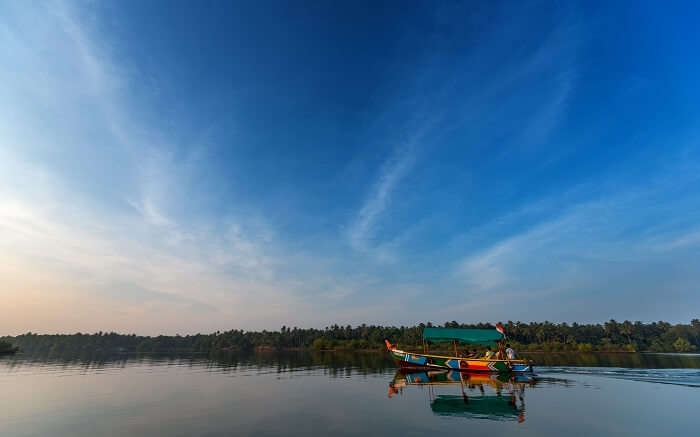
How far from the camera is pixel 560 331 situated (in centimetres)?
10881

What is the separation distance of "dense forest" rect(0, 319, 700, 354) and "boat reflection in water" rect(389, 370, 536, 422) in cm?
7667

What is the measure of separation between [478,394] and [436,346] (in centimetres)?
9193

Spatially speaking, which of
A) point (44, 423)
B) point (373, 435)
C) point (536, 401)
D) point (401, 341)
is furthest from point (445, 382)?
point (401, 341)

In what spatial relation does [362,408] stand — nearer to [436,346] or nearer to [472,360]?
[472,360]

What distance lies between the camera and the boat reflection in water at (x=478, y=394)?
17.1m

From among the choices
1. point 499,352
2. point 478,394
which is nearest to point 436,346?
point 499,352

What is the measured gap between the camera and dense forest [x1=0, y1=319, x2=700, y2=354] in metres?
103

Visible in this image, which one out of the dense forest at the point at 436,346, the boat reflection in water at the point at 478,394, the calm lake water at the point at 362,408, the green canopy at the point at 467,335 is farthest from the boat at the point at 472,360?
the dense forest at the point at 436,346

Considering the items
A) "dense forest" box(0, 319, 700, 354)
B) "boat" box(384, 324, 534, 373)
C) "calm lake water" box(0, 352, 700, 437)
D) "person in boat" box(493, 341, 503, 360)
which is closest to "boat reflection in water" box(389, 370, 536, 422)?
"calm lake water" box(0, 352, 700, 437)

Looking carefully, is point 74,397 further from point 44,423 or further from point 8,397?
point 44,423

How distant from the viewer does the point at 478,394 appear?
2202 centimetres

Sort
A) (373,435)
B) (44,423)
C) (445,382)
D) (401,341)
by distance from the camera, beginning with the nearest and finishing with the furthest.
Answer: (373,435) → (44,423) → (445,382) → (401,341)

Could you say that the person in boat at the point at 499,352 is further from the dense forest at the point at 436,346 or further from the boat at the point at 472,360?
the dense forest at the point at 436,346

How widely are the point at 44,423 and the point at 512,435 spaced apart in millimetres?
22109
